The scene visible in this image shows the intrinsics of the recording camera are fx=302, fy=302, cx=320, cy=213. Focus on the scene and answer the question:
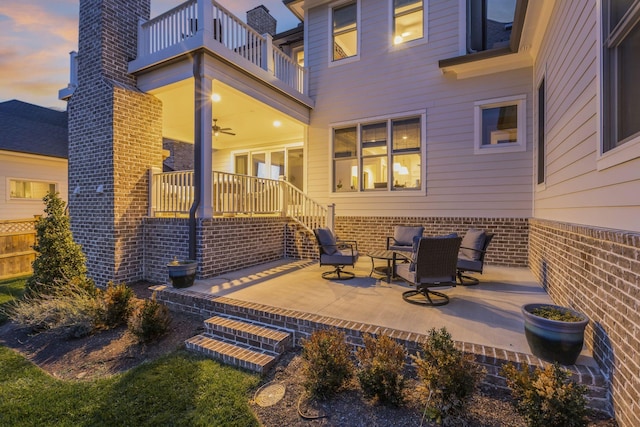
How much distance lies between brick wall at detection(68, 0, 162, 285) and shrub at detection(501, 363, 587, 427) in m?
6.85

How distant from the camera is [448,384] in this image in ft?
7.24

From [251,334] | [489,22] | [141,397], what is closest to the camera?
[141,397]

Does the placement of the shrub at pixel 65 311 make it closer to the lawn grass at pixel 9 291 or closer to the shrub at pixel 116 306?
the shrub at pixel 116 306

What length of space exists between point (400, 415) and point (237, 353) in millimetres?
1863

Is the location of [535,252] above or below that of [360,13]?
below

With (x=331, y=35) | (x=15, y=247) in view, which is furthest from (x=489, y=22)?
(x=15, y=247)

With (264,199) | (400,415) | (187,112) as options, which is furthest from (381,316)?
(187,112)

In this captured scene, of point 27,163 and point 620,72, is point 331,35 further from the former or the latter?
point 27,163

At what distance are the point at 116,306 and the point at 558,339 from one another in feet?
17.3

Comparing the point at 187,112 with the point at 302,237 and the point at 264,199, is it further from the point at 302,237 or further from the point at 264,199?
the point at 302,237

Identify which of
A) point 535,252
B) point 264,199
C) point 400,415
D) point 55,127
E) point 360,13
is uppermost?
point 360,13

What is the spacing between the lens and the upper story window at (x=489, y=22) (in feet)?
24.4

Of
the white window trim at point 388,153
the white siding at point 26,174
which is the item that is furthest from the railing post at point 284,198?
the white siding at point 26,174

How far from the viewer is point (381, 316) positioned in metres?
3.64
